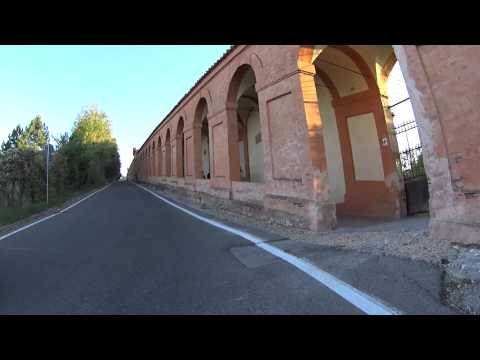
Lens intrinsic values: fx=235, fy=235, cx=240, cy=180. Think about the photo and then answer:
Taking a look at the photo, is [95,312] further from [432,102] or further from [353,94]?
[353,94]

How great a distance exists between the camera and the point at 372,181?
799 cm

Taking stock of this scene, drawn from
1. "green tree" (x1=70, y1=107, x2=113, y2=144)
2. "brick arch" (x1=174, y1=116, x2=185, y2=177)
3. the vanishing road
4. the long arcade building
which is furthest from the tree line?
the vanishing road

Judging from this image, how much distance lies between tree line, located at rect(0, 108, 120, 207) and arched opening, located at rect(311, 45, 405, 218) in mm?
16553

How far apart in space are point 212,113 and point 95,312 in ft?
31.1

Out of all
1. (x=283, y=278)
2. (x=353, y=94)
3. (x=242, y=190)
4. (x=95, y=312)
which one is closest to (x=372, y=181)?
(x=353, y=94)

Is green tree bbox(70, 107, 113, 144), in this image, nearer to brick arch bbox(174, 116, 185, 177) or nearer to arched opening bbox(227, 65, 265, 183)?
brick arch bbox(174, 116, 185, 177)

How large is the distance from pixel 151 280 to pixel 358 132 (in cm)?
810

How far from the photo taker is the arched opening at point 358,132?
7.53 metres

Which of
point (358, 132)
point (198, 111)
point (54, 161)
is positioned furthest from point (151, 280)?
point (54, 161)

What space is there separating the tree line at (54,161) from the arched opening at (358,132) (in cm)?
1655

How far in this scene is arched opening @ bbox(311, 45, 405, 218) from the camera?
7.53 metres

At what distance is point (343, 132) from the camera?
871 cm

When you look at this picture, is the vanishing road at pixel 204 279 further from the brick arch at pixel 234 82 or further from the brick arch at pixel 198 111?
the brick arch at pixel 198 111

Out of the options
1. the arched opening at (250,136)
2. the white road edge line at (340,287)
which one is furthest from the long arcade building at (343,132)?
the white road edge line at (340,287)
